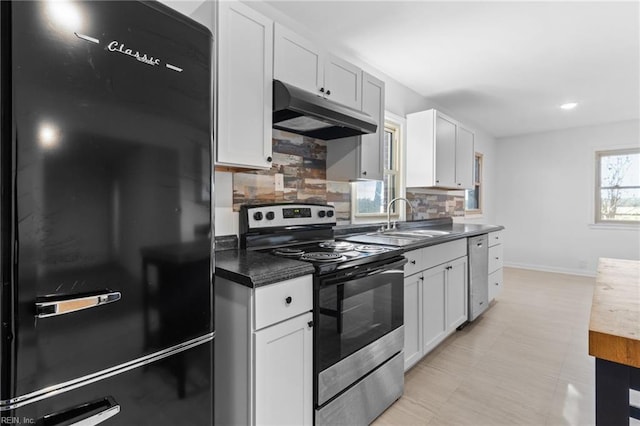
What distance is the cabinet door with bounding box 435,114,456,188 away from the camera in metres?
3.53

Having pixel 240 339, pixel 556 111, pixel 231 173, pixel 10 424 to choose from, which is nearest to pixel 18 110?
pixel 10 424

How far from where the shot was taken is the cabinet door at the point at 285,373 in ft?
4.17

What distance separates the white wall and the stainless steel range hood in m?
5.22

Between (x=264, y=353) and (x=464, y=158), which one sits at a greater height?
(x=464, y=158)

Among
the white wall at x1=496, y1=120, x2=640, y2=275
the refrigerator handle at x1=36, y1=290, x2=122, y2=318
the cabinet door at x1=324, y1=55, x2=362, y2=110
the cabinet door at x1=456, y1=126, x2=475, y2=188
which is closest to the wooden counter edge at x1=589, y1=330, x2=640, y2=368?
the refrigerator handle at x1=36, y1=290, x2=122, y2=318

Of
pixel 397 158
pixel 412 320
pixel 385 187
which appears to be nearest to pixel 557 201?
pixel 397 158

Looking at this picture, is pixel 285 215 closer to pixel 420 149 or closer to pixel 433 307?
pixel 433 307

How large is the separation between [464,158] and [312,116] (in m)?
2.93

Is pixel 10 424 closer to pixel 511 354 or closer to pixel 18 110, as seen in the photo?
pixel 18 110

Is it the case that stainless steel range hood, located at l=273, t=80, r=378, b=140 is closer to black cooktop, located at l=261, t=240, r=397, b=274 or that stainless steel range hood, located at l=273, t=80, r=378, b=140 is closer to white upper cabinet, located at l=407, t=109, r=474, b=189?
black cooktop, located at l=261, t=240, r=397, b=274

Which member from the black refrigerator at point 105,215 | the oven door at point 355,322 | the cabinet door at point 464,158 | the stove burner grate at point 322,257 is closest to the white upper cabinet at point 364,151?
the oven door at point 355,322

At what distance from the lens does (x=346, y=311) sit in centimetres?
161

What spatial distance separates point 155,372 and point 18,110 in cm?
80

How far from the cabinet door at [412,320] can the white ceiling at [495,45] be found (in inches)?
73.5
